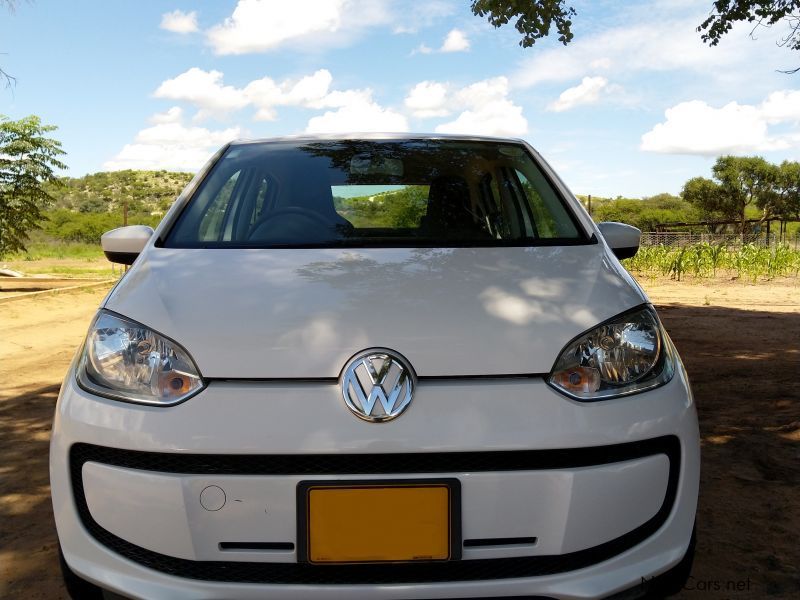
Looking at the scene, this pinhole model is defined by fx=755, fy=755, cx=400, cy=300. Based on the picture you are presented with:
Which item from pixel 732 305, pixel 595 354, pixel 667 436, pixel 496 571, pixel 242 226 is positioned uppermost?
pixel 242 226

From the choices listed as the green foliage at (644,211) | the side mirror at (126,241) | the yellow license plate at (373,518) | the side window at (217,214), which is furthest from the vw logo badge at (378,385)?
the green foliage at (644,211)

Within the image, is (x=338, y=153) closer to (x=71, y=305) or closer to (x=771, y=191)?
(x=71, y=305)

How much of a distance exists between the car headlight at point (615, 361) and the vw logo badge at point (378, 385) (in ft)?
1.10

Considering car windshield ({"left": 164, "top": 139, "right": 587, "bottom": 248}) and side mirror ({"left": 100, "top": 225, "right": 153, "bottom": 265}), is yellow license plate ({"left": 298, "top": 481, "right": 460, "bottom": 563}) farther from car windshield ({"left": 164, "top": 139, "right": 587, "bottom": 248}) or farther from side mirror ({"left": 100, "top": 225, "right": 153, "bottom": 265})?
side mirror ({"left": 100, "top": 225, "right": 153, "bottom": 265})

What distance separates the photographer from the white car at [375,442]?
1572 millimetres

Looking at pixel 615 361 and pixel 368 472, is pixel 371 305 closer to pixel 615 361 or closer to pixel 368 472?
pixel 368 472

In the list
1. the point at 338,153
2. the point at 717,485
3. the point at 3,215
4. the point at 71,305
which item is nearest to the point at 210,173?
the point at 338,153

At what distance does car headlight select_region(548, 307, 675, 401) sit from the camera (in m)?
1.71

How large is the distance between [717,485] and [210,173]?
8.28ft

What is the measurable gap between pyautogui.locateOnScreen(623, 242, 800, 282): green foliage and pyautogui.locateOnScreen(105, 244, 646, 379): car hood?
45.7ft

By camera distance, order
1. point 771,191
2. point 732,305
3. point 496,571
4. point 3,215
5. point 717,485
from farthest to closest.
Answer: point 771,191 < point 3,215 < point 732,305 < point 717,485 < point 496,571

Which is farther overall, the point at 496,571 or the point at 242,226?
the point at 242,226

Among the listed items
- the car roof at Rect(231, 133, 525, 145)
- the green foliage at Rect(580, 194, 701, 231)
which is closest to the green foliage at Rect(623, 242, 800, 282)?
the car roof at Rect(231, 133, 525, 145)

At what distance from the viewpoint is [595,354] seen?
176cm
